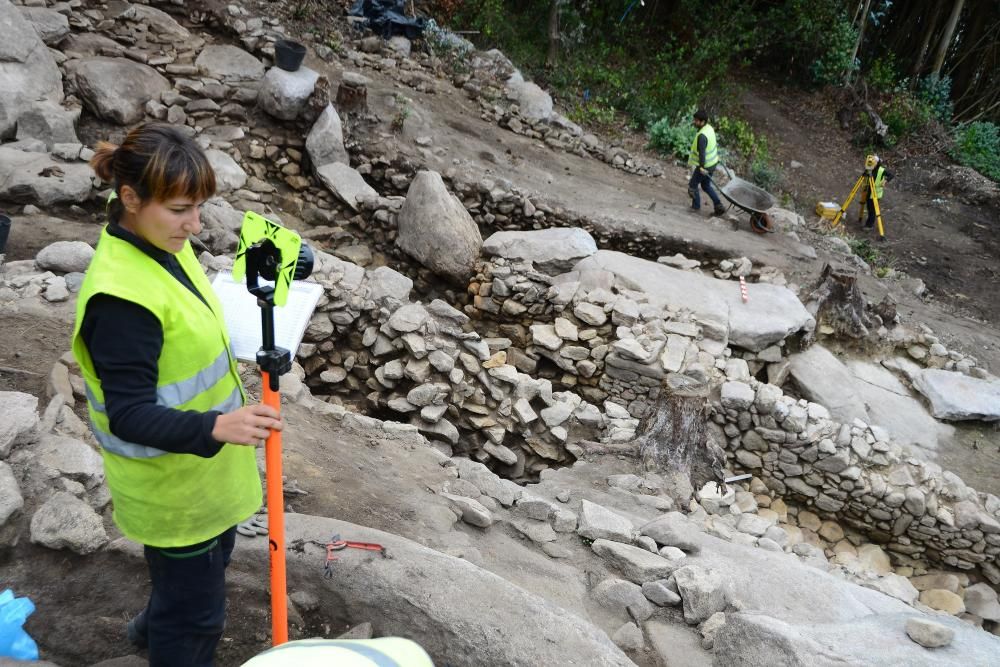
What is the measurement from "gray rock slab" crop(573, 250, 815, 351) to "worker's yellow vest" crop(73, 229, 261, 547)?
560cm

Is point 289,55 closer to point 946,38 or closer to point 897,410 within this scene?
point 897,410

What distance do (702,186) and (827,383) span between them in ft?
11.6

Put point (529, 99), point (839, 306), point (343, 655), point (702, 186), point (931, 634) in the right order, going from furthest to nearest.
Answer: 1. point (529, 99)
2. point (702, 186)
3. point (839, 306)
4. point (931, 634)
5. point (343, 655)

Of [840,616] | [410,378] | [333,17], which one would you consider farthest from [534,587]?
[333,17]

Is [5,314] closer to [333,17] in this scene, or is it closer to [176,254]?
[176,254]

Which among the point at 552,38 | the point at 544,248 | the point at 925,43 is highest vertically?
the point at 925,43

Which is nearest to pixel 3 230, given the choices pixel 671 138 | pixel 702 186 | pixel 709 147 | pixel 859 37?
pixel 709 147

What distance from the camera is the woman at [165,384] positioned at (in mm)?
1438

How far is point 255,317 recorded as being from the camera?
192cm

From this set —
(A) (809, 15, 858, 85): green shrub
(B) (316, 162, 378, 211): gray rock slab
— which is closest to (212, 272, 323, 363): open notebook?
(B) (316, 162, 378, 211): gray rock slab

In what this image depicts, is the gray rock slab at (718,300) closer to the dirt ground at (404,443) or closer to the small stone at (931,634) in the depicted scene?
Answer: the dirt ground at (404,443)

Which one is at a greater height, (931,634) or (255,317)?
(255,317)

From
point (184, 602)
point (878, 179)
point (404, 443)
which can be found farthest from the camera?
point (878, 179)

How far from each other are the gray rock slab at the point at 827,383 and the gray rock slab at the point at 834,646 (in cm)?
447
